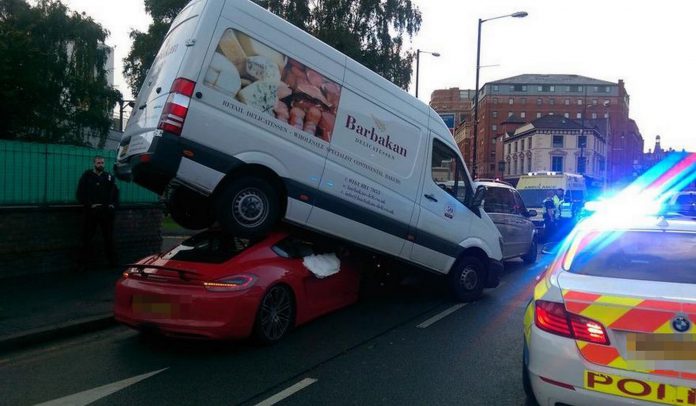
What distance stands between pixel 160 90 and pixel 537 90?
118938 millimetres

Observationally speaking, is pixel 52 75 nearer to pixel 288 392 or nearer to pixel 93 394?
pixel 93 394

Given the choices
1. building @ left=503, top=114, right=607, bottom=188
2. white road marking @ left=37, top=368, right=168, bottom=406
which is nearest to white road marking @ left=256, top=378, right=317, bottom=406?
white road marking @ left=37, top=368, right=168, bottom=406

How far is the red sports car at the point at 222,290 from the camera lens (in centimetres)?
512

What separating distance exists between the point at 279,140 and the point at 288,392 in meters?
2.75

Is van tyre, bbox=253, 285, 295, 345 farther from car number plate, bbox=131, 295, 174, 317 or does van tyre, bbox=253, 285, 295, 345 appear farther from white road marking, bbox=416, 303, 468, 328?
white road marking, bbox=416, 303, 468, 328

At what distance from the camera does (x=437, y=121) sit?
25.7ft

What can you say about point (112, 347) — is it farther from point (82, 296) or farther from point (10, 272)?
point (10, 272)

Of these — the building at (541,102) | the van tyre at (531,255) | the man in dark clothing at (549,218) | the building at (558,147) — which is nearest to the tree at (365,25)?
the man in dark clothing at (549,218)

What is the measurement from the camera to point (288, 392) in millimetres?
4359

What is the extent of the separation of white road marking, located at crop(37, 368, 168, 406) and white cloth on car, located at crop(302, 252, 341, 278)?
85.3 inches

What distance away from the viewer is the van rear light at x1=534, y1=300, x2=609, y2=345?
320 cm

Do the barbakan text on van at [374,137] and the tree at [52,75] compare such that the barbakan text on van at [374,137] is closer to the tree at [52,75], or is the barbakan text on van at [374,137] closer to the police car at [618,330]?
the police car at [618,330]

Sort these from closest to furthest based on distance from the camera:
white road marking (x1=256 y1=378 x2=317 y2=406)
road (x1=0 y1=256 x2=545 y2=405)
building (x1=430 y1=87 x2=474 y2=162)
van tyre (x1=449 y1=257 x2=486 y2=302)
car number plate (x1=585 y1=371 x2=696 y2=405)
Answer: car number plate (x1=585 y1=371 x2=696 y2=405)
white road marking (x1=256 y1=378 x2=317 y2=406)
road (x1=0 y1=256 x2=545 y2=405)
van tyre (x1=449 y1=257 x2=486 y2=302)
building (x1=430 y1=87 x2=474 y2=162)

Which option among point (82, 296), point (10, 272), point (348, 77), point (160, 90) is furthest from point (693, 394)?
point (10, 272)
